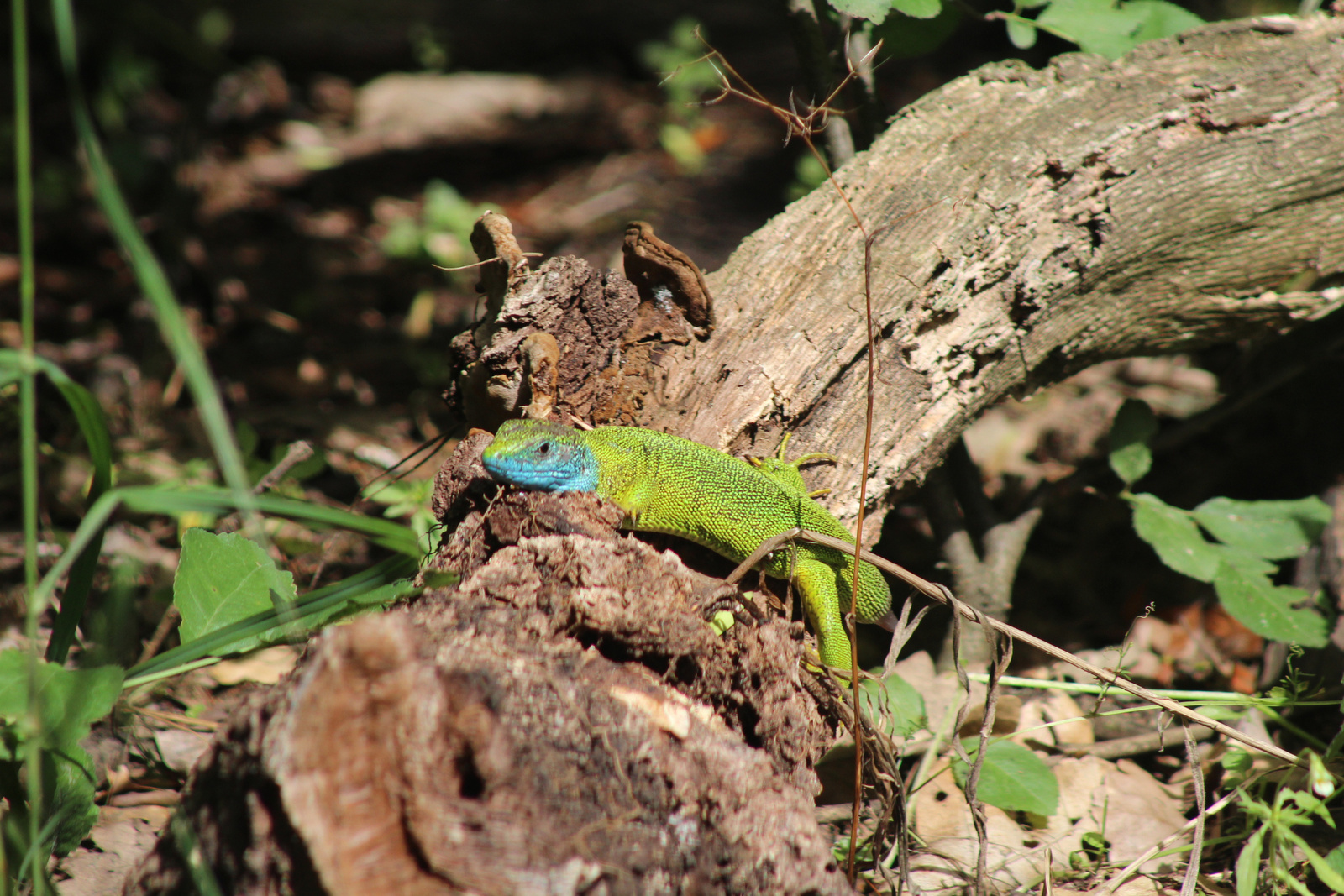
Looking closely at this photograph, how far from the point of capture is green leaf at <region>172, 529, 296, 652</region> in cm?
230

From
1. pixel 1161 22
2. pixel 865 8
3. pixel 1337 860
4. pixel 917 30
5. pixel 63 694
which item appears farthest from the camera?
pixel 1161 22

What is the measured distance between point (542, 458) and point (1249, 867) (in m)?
2.24

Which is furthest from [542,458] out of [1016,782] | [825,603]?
[1016,782]

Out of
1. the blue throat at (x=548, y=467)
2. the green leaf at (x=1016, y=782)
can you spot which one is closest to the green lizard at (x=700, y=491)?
the blue throat at (x=548, y=467)

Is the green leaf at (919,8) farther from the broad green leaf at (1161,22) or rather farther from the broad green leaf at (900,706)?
the broad green leaf at (900,706)

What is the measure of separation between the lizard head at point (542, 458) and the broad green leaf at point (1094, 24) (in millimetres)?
2535

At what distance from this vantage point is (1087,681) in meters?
3.38

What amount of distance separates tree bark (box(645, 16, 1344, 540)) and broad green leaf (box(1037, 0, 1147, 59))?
133 millimetres

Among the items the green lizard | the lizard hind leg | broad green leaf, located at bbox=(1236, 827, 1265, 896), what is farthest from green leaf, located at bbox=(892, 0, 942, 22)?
broad green leaf, located at bbox=(1236, 827, 1265, 896)

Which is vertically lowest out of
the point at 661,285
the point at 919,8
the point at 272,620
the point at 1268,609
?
the point at 1268,609

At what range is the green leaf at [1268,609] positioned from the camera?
2980mm

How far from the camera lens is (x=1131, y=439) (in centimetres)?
346

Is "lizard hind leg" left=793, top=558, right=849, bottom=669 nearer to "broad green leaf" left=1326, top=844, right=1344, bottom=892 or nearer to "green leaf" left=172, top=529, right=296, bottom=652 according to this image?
"broad green leaf" left=1326, top=844, right=1344, bottom=892

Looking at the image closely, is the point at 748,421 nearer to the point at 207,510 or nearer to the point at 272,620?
the point at 272,620
